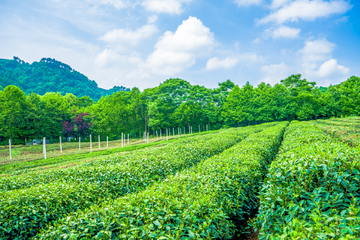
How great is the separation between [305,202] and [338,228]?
0.92 m

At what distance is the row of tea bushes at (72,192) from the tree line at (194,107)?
97.9 ft

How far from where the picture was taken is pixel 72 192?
169 inches

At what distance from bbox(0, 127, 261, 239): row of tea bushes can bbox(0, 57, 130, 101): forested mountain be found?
355 ft

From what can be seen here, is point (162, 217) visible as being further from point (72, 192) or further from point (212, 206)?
point (72, 192)

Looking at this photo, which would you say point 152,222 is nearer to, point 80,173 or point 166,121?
point 80,173

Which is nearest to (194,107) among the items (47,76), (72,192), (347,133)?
(347,133)

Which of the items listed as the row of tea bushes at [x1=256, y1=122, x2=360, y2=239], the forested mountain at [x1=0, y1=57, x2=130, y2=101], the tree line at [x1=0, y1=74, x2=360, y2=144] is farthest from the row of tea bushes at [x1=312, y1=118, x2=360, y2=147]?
the forested mountain at [x1=0, y1=57, x2=130, y2=101]

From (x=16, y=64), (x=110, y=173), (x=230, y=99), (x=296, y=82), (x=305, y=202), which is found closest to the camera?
(x=305, y=202)

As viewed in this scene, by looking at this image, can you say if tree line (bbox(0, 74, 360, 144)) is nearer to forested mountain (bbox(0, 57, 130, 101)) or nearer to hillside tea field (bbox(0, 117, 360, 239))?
hillside tea field (bbox(0, 117, 360, 239))

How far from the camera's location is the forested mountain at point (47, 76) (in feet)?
322

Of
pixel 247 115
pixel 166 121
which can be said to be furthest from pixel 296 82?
pixel 166 121

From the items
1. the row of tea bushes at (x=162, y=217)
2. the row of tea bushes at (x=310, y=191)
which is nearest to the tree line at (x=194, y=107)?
the row of tea bushes at (x=162, y=217)

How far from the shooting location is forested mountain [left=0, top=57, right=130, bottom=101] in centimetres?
9825

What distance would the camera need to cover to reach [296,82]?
47.5 m
